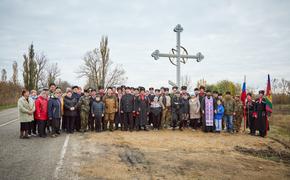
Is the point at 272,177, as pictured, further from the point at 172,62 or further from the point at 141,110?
the point at 172,62

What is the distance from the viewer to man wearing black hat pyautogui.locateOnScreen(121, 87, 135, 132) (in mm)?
11336

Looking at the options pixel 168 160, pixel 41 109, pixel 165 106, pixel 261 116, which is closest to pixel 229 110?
pixel 261 116

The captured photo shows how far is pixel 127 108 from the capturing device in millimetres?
11312

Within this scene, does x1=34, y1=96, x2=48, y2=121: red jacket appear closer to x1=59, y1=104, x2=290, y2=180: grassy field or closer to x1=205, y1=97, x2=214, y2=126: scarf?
x1=59, y1=104, x2=290, y2=180: grassy field

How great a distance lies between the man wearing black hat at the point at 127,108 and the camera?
11.3 m

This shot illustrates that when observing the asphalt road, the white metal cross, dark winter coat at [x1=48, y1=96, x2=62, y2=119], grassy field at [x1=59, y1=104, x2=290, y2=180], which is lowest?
grassy field at [x1=59, y1=104, x2=290, y2=180]

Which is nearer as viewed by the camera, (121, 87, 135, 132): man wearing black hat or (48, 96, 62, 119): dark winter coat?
(48, 96, 62, 119): dark winter coat

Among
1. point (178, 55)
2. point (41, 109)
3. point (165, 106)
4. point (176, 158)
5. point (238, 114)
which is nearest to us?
point (176, 158)

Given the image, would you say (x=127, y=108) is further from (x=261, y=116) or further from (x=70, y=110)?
(x=261, y=116)

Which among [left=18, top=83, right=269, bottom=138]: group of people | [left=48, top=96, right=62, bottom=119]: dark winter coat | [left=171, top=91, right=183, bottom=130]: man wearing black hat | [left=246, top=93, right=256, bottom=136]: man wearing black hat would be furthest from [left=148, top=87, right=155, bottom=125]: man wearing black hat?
[left=246, top=93, right=256, bottom=136]: man wearing black hat

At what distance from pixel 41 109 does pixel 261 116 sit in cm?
926

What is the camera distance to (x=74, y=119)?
35.0ft

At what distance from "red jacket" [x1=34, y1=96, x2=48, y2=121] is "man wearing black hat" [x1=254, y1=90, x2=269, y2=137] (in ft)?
29.4

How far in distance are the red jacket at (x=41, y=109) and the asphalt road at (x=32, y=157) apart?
33.7 inches
